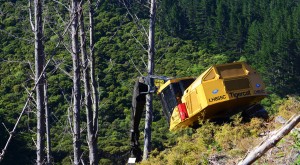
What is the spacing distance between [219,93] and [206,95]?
37 cm

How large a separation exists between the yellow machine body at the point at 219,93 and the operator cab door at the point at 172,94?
0.04 metres

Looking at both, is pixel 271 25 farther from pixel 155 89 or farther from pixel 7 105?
pixel 155 89

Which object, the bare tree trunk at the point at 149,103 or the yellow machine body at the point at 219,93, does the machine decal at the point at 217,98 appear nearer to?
the yellow machine body at the point at 219,93

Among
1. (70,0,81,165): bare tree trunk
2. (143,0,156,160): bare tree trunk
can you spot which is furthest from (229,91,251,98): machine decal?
(70,0,81,165): bare tree trunk

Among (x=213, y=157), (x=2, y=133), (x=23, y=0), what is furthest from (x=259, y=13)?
(x=213, y=157)

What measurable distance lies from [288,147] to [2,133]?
3191 centimetres

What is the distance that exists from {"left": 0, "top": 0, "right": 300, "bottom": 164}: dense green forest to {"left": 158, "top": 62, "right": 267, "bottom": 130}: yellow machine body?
67.2 ft

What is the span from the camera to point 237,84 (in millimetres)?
13773

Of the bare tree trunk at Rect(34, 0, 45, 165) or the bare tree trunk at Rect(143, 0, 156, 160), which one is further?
the bare tree trunk at Rect(143, 0, 156, 160)

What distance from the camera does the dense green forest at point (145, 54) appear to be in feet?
142

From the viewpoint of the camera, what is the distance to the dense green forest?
142 ft

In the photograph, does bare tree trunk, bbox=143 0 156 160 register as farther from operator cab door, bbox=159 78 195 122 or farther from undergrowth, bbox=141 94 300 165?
undergrowth, bbox=141 94 300 165

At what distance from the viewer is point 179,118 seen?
580 inches

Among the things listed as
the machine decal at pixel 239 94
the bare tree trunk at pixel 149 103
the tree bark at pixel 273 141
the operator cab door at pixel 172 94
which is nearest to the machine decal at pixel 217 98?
the machine decal at pixel 239 94
